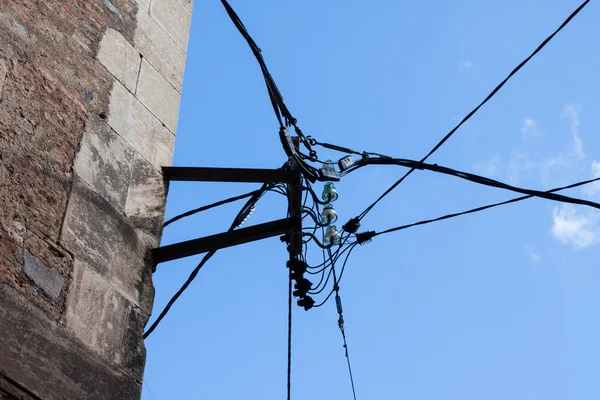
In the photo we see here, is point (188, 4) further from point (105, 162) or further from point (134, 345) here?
point (134, 345)

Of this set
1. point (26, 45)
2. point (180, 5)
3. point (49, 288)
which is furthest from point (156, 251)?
point (180, 5)

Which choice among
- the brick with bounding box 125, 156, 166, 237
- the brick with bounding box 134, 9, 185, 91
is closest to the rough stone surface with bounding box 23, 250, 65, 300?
the brick with bounding box 125, 156, 166, 237

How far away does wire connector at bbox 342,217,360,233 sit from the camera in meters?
5.85

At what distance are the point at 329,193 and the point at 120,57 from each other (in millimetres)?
1692

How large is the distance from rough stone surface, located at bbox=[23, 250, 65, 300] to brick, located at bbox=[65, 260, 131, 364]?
7 centimetres

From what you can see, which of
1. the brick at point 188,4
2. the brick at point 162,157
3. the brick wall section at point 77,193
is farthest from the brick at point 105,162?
the brick at point 188,4

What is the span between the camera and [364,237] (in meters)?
5.89

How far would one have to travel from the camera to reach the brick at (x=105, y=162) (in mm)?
3715

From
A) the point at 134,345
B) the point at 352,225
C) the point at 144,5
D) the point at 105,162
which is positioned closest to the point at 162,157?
the point at 105,162

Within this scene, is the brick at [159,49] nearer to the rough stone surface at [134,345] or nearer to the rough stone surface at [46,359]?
the rough stone surface at [134,345]

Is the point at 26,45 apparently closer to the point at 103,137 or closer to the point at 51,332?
the point at 103,137

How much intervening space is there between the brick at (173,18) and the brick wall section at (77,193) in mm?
224

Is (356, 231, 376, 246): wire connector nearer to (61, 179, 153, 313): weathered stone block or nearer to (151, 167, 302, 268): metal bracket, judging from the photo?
(151, 167, 302, 268): metal bracket

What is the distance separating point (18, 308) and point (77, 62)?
1.21m
